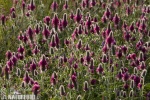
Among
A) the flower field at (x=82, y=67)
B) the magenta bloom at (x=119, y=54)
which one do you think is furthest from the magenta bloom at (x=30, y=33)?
the magenta bloom at (x=119, y=54)

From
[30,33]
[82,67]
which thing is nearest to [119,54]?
[82,67]

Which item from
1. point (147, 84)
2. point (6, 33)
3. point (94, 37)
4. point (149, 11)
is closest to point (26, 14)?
point (6, 33)

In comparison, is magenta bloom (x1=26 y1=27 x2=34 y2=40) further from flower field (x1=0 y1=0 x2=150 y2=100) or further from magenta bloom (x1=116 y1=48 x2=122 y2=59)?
magenta bloom (x1=116 y1=48 x2=122 y2=59)

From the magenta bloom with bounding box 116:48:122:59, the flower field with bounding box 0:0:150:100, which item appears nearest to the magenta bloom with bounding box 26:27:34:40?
the flower field with bounding box 0:0:150:100

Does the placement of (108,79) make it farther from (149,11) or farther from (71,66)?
(149,11)

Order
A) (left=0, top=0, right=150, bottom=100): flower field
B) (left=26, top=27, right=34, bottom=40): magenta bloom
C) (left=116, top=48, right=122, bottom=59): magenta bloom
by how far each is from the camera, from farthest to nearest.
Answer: (left=26, top=27, right=34, bottom=40): magenta bloom
(left=116, top=48, right=122, bottom=59): magenta bloom
(left=0, top=0, right=150, bottom=100): flower field

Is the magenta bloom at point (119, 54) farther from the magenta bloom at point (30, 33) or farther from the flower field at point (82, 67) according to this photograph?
the magenta bloom at point (30, 33)

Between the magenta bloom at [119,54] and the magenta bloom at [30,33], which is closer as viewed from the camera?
the magenta bloom at [119,54]

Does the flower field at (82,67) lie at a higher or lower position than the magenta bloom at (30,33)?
lower

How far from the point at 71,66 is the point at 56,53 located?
0.40m

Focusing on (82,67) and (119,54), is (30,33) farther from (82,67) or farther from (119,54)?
(119,54)

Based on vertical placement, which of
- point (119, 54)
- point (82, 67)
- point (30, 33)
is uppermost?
point (30, 33)

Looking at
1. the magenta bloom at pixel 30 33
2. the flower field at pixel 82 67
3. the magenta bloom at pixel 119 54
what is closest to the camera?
the flower field at pixel 82 67

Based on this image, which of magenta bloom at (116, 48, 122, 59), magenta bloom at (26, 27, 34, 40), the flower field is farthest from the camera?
magenta bloom at (26, 27, 34, 40)
